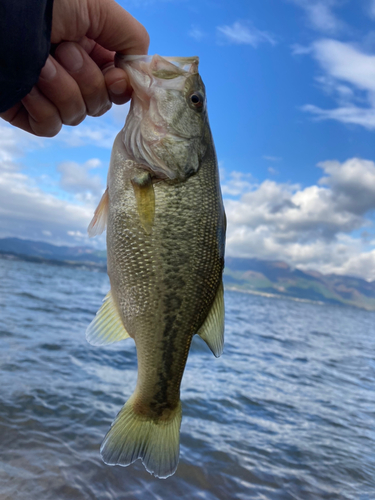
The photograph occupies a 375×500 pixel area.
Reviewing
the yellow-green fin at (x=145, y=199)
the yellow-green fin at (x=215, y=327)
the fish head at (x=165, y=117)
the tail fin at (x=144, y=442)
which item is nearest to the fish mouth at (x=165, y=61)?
the fish head at (x=165, y=117)

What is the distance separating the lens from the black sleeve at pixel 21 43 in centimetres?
167

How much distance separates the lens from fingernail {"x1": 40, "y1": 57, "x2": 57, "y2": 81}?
228 centimetres

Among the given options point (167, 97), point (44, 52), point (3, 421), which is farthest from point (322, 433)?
point (44, 52)

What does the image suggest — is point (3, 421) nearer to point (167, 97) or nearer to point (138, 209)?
point (138, 209)

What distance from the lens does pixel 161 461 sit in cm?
242

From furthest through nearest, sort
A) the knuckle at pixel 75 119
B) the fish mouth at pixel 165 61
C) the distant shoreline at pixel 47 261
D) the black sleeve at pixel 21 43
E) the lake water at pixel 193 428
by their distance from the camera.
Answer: the distant shoreline at pixel 47 261, the lake water at pixel 193 428, the knuckle at pixel 75 119, the fish mouth at pixel 165 61, the black sleeve at pixel 21 43

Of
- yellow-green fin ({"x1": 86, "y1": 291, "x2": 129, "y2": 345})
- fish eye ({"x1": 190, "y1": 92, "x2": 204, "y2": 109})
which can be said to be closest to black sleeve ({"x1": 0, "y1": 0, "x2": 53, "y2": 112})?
fish eye ({"x1": 190, "y1": 92, "x2": 204, "y2": 109})

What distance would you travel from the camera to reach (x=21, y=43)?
5.83ft

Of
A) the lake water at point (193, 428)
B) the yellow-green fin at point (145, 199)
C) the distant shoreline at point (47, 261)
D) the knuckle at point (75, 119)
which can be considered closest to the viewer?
the yellow-green fin at point (145, 199)

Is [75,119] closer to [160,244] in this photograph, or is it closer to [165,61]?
[165,61]

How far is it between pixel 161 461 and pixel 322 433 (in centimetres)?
658

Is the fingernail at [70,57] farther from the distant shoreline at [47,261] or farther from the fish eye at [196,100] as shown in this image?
the distant shoreline at [47,261]

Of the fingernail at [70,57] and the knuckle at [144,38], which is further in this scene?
the knuckle at [144,38]

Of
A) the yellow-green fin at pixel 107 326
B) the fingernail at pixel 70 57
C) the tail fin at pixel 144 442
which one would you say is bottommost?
the tail fin at pixel 144 442
